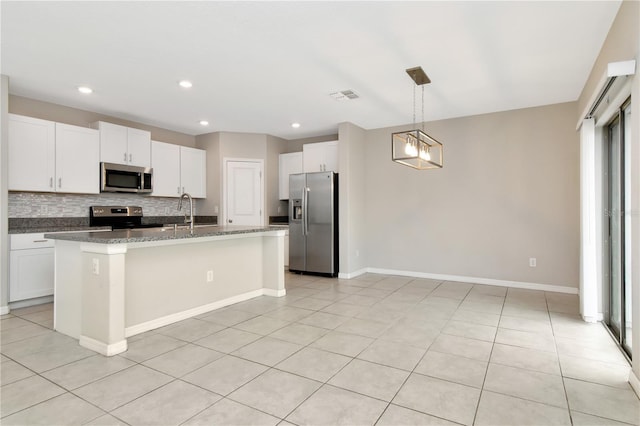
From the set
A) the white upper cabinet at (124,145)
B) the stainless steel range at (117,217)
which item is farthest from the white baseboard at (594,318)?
the white upper cabinet at (124,145)

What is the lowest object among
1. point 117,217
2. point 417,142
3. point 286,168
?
point 117,217

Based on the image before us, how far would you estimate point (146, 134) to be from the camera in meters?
5.39

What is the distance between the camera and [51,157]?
4305mm

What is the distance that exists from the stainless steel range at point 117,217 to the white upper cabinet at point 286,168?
98.0 inches

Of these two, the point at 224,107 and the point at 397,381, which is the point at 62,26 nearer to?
the point at 224,107

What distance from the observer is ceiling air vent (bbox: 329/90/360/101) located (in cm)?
417

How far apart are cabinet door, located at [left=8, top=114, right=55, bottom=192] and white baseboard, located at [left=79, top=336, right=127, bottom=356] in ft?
8.06

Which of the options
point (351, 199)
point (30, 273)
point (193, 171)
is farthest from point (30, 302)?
point (351, 199)

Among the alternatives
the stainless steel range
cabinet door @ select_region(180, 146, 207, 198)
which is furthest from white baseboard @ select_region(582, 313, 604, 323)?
the stainless steel range

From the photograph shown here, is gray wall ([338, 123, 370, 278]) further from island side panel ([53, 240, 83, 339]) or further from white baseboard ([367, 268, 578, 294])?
island side panel ([53, 240, 83, 339])

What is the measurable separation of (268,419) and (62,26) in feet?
10.7

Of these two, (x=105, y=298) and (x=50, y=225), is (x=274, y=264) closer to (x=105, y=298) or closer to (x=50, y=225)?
(x=105, y=298)

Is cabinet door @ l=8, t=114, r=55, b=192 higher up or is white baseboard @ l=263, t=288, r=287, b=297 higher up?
cabinet door @ l=8, t=114, r=55, b=192

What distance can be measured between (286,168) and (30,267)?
4159 millimetres
